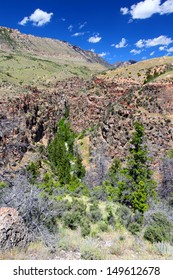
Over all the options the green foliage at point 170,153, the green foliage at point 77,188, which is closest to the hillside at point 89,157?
the green foliage at point 77,188

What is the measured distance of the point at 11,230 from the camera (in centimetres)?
975

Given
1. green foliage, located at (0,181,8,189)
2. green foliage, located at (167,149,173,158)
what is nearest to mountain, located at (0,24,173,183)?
green foliage, located at (167,149,173,158)

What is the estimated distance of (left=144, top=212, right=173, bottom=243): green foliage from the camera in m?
13.4

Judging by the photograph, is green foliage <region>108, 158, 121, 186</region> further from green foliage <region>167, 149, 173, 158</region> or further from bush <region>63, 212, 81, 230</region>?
bush <region>63, 212, 81, 230</region>

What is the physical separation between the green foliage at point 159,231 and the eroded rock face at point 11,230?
5.94 metres

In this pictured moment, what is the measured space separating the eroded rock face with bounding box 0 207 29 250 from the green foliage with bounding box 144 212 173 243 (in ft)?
19.5

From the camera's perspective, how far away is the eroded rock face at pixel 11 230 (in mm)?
9391

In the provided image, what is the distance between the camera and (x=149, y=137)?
202 feet

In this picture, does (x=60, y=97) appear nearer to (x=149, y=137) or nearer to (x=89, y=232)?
(x=149, y=137)

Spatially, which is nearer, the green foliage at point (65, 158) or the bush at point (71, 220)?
the bush at point (71, 220)

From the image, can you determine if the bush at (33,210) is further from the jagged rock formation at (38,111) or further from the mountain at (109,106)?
the jagged rock formation at (38,111)
